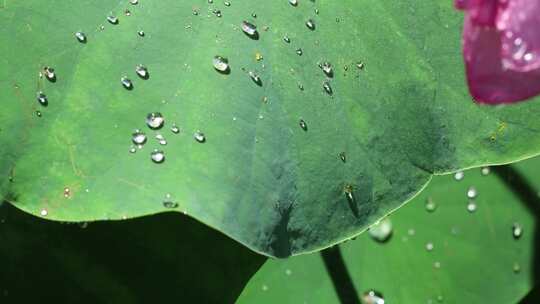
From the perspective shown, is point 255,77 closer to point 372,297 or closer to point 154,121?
point 154,121

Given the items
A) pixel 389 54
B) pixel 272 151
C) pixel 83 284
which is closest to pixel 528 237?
pixel 389 54

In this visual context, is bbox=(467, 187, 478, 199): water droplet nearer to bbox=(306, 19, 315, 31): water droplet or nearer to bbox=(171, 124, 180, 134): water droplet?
bbox=(306, 19, 315, 31): water droplet

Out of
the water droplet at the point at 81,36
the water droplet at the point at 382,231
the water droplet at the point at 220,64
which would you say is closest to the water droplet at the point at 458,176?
the water droplet at the point at 382,231

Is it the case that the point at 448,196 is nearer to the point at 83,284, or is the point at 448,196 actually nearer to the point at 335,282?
the point at 335,282

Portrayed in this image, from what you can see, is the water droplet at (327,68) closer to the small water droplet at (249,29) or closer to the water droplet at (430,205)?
the small water droplet at (249,29)

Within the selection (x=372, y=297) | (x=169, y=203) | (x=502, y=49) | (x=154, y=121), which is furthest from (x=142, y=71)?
(x=372, y=297)

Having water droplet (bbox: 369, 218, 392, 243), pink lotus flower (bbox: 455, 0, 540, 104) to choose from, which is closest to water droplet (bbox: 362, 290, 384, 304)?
water droplet (bbox: 369, 218, 392, 243)
